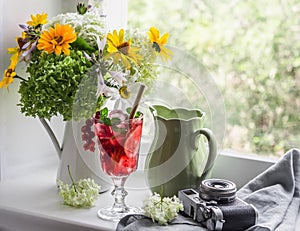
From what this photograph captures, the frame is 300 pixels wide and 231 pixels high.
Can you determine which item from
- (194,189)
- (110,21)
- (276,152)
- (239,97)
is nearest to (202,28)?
(239,97)

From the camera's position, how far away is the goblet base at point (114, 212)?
996mm

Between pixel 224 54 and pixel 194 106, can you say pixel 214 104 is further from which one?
pixel 224 54

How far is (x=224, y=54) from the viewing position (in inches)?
82.4

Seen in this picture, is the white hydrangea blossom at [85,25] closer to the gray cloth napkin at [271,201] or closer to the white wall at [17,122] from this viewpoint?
the white wall at [17,122]

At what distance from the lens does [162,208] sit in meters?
0.95

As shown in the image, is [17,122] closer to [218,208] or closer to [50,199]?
[50,199]

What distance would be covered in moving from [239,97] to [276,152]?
259 millimetres

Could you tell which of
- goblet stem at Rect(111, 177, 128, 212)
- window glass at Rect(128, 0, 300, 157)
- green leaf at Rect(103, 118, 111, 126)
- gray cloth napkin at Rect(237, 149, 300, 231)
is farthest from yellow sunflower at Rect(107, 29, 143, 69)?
window glass at Rect(128, 0, 300, 157)

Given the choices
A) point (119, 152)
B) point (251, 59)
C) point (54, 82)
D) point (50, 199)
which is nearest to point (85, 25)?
point (54, 82)

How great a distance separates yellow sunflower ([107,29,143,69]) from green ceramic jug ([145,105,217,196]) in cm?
14

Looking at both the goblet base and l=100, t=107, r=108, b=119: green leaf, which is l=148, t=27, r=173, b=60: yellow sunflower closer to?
l=100, t=107, r=108, b=119: green leaf

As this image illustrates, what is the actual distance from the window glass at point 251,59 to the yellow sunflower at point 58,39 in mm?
1096

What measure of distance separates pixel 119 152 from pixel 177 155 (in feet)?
0.41

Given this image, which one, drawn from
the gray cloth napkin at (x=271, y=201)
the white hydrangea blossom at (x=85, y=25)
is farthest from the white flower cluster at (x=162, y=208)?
the white hydrangea blossom at (x=85, y=25)
